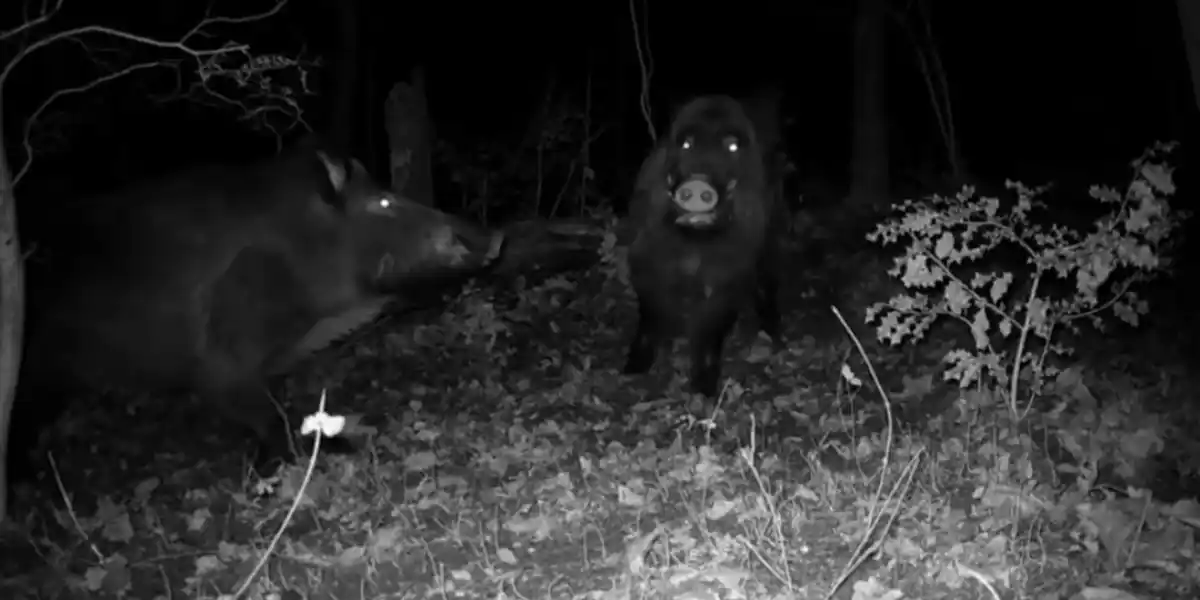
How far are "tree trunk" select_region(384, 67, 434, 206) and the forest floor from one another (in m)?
3.16

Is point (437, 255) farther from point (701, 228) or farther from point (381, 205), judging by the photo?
point (701, 228)

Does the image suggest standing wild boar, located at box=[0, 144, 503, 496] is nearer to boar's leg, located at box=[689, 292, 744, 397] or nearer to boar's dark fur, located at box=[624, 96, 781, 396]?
boar's dark fur, located at box=[624, 96, 781, 396]

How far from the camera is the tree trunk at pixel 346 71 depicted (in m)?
9.75

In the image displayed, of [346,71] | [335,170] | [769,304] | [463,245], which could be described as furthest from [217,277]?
[346,71]

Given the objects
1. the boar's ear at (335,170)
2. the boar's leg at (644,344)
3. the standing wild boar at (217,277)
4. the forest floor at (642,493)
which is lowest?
the forest floor at (642,493)

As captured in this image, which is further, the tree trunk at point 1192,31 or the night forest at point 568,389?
the night forest at point 568,389

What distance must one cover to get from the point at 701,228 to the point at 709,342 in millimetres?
746

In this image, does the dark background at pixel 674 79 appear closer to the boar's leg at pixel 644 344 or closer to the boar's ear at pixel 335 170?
Result: the boar's ear at pixel 335 170

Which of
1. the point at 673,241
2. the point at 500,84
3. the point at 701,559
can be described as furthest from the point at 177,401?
the point at 500,84

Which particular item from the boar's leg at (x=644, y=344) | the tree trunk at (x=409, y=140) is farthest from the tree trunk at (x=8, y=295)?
the tree trunk at (x=409, y=140)

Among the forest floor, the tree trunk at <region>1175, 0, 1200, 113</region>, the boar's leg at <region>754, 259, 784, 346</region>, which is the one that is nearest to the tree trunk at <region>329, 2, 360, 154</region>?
the forest floor

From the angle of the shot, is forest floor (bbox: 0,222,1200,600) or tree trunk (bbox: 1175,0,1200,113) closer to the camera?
tree trunk (bbox: 1175,0,1200,113)

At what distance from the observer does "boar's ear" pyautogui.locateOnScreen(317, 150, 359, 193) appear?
4.95 metres

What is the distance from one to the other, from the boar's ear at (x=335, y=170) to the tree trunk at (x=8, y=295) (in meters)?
1.23
